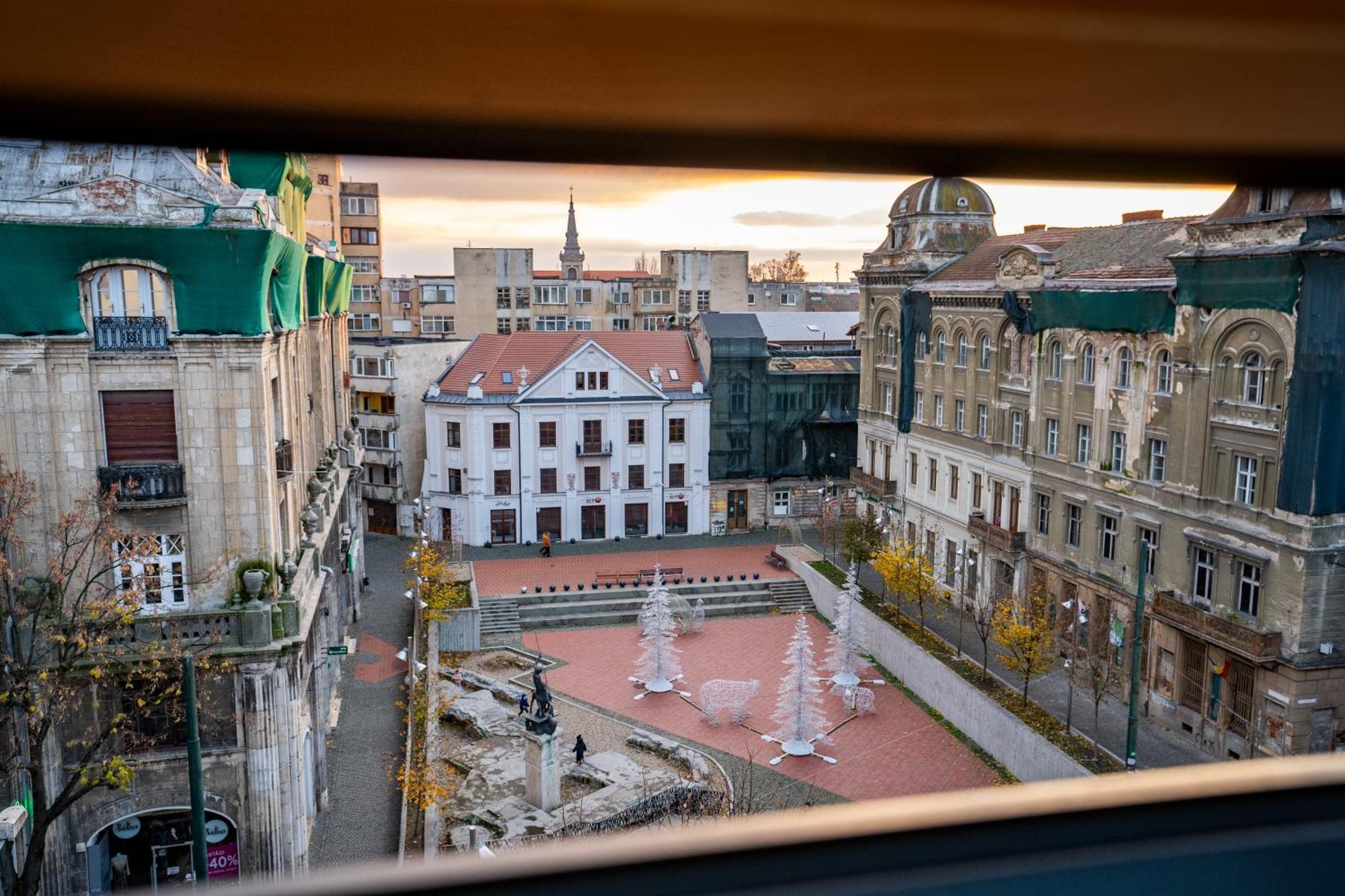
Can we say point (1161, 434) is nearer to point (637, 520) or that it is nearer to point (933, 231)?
point (933, 231)

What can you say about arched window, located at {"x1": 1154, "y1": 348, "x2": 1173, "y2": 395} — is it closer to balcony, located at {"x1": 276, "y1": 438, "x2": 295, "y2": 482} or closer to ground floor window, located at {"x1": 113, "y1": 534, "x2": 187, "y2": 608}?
balcony, located at {"x1": 276, "y1": 438, "x2": 295, "y2": 482}

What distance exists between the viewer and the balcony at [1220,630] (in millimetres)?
15984

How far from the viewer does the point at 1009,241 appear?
25859 mm

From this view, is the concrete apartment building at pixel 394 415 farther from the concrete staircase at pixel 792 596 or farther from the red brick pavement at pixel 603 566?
the concrete staircase at pixel 792 596

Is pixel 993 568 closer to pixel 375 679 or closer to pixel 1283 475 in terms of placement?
pixel 1283 475

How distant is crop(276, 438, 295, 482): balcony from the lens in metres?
14.1

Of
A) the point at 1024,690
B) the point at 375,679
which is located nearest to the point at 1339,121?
the point at 1024,690

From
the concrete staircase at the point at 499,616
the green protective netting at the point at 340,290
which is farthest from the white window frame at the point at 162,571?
the concrete staircase at the point at 499,616

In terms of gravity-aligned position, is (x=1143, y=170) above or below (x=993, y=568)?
above

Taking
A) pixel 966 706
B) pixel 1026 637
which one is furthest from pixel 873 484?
pixel 1026 637

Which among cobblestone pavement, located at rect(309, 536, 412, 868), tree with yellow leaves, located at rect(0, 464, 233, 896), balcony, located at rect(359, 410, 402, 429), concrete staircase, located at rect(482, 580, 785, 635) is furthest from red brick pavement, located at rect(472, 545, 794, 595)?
tree with yellow leaves, located at rect(0, 464, 233, 896)

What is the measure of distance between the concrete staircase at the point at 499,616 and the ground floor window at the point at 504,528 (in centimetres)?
598

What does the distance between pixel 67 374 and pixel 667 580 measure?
1782cm

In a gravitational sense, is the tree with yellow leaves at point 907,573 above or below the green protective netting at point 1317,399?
below
